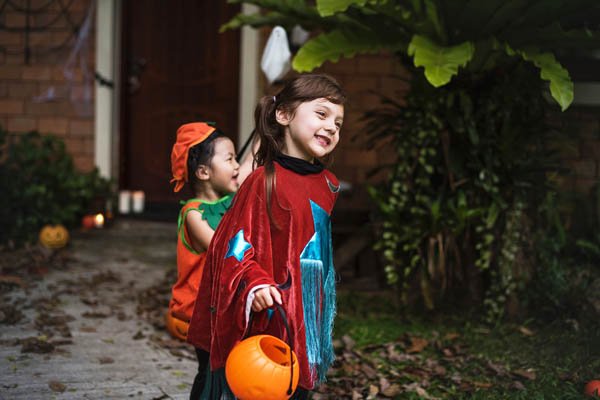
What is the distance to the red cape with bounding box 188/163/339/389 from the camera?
7.00 feet

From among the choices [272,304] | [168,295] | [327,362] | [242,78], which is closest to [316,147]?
[272,304]

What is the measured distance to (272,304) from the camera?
2018mm

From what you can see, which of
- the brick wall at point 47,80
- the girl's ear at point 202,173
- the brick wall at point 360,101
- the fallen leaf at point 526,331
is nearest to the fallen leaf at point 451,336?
the fallen leaf at point 526,331

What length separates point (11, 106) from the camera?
284 inches

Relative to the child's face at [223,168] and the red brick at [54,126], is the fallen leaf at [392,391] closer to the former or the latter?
the child's face at [223,168]

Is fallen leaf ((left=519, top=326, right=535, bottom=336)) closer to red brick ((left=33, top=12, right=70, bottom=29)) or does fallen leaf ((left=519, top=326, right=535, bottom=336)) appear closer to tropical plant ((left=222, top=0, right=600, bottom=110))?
tropical plant ((left=222, top=0, right=600, bottom=110))

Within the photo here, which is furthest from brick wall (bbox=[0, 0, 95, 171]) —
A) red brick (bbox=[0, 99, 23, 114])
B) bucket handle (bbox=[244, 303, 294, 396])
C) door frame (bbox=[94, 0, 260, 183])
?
bucket handle (bbox=[244, 303, 294, 396])

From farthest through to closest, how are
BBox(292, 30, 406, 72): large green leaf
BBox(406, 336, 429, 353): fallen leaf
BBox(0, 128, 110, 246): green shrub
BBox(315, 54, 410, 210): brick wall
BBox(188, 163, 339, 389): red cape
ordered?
BBox(315, 54, 410, 210): brick wall, BBox(0, 128, 110, 246): green shrub, BBox(292, 30, 406, 72): large green leaf, BBox(406, 336, 429, 353): fallen leaf, BBox(188, 163, 339, 389): red cape

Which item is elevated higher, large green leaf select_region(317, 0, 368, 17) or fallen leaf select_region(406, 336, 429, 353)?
large green leaf select_region(317, 0, 368, 17)

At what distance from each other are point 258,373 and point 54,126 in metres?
5.99

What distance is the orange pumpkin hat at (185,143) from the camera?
2.79 m

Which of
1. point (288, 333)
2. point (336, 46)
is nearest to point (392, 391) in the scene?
point (288, 333)

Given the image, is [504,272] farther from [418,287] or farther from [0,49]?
[0,49]

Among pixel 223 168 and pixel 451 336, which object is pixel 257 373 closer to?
pixel 223 168
